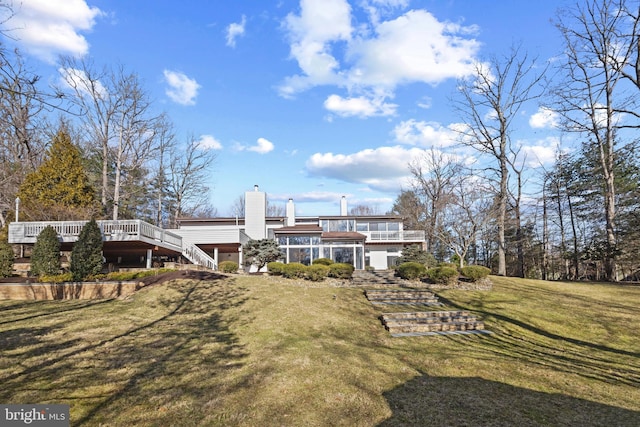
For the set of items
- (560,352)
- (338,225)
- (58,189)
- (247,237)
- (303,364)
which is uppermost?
(58,189)

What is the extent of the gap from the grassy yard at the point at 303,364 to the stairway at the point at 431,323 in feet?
1.44

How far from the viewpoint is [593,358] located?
7516 mm

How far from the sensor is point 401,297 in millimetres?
12562

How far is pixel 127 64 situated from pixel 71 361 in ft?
78.8

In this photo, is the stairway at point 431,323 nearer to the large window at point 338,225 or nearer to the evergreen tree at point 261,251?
the evergreen tree at point 261,251

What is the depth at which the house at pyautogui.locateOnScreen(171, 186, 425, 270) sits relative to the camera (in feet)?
67.2

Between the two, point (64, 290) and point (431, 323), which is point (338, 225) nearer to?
point (431, 323)

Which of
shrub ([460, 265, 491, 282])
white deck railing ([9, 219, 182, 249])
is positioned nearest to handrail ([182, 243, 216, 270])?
white deck railing ([9, 219, 182, 249])

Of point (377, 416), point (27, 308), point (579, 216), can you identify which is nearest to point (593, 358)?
point (377, 416)

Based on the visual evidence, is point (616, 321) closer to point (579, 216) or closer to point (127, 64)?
point (579, 216)

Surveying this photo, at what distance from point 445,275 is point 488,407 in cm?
1030

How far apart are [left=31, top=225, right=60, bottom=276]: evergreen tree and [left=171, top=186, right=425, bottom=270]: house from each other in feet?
26.8

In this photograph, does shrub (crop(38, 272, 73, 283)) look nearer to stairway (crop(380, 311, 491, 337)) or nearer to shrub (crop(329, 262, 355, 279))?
shrub (crop(329, 262, 355, 279))

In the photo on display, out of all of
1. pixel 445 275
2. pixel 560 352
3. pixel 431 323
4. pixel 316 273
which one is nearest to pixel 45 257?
pixel 316 273
